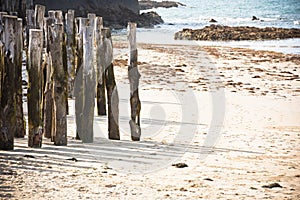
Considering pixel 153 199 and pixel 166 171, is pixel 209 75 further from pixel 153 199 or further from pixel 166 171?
pixel 153 199

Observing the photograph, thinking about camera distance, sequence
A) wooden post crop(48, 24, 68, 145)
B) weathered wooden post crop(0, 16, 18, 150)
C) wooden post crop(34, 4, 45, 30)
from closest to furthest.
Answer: weathered wooden post crop(0, 16, 18, 150)
wooden post crop(48, 24, 68, 145)
wooden post crop(34, 4, 45, 30)

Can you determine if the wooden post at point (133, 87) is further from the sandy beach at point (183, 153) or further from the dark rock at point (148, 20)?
the dark rock at point (148, 20)

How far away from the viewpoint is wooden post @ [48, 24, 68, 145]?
6477mm

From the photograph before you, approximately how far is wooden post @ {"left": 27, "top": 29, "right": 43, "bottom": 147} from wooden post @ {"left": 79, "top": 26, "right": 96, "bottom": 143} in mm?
754

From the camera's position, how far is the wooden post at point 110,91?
7278mm

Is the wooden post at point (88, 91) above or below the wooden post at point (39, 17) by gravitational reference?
below

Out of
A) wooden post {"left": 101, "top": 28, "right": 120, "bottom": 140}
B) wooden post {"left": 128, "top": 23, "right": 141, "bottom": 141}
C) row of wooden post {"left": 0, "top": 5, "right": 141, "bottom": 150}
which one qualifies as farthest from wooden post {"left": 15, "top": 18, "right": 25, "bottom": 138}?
wooden post {"left": 128, "top": 23, "right": 141, "bottom": 141}

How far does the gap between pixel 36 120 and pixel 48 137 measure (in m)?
0.84

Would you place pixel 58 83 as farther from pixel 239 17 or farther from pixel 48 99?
pixel 239 17

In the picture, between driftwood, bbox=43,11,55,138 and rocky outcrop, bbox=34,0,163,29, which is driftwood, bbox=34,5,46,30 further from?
rocky outcrop, bbox=34,0,163,29

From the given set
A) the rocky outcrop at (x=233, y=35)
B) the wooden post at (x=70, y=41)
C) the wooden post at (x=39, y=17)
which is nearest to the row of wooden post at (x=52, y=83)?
the wooden post at (x=39, y=17)

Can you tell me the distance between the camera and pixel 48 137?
7199mm

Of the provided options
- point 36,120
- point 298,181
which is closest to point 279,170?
point 298,181

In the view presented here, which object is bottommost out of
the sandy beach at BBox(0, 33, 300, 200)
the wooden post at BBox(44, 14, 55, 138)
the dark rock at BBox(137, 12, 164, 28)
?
the sandy beach at BBox(0, 33, 300, 200)
